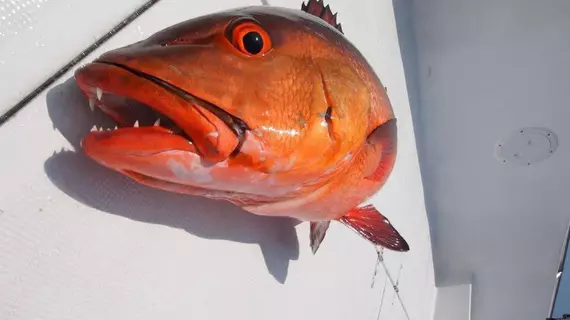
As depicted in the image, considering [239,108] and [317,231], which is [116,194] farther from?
[317,231]

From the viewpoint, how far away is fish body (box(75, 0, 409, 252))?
671 millimetres

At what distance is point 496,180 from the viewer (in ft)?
10.9

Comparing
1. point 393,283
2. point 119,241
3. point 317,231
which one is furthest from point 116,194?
point 393,283

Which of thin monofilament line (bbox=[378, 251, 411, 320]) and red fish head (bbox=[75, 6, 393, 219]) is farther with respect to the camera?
thin monofilament line (bbox=[378, 251, 411, 320])

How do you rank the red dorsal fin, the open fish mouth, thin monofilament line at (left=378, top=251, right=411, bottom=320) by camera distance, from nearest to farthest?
the open fish mouth, the red dorsal fin, thin monofilament line at (left=378, top=251, right=411, bottom=320)

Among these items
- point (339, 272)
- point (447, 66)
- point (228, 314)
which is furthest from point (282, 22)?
point (447, 66)

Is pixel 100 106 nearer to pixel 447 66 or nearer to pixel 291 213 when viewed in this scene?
pixel 291 213

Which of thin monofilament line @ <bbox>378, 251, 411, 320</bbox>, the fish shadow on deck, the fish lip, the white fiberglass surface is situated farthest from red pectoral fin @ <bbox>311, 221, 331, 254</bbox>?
thin monofilament line @ <bbox>378, 251, 411, 320</bbox>

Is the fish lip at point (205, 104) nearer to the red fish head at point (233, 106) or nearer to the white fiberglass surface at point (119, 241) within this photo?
the red fish head at point (233, 106)

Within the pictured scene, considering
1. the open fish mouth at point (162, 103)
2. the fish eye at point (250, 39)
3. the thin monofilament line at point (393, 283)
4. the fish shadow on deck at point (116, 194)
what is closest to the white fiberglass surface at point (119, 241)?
the fish shadow on deck at point (116, 194)

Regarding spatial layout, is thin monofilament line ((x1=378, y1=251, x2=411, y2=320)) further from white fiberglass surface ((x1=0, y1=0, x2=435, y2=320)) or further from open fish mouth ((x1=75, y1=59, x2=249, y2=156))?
open fish mouth ((x1=75, y1=59, x2=249, y2=156))

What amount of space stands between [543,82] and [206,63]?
2722mm

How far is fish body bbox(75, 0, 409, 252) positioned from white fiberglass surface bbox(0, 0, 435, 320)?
84mm

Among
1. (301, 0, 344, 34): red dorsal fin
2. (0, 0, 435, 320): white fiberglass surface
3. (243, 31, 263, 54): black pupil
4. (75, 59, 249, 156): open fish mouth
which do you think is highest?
(301, 0, 344, 34): red dorsal fin
